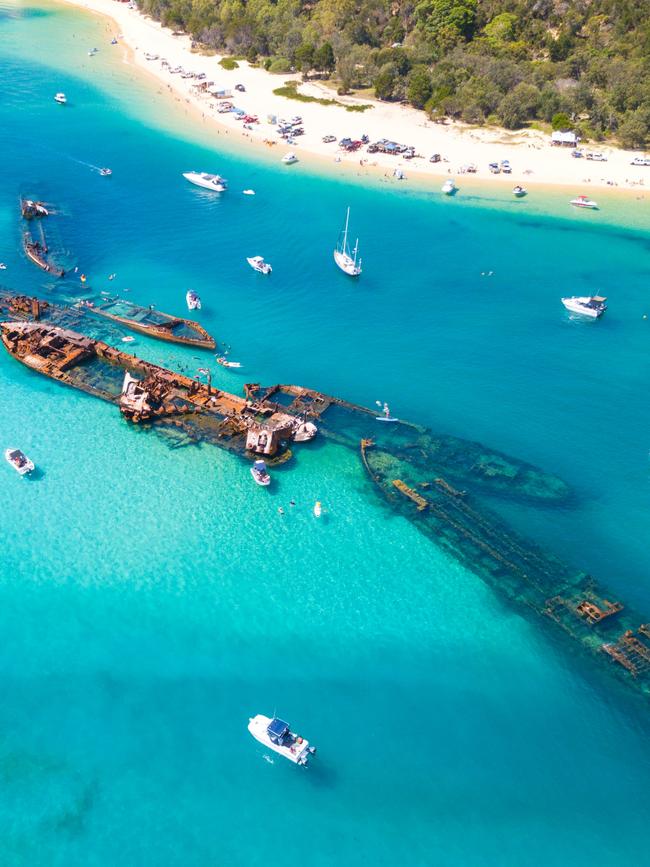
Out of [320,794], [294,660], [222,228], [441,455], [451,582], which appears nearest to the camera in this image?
[320,794]

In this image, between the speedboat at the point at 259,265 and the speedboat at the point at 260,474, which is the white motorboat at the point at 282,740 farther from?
the speedboat at the point at 259,265

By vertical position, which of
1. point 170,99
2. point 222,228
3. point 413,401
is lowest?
point 413,401

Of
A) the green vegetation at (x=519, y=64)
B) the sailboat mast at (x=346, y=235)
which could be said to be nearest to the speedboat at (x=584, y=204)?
the green vegetation at (x=519, y=64)

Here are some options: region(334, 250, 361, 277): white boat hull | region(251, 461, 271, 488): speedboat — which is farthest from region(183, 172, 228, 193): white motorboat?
region(251, 461, 271, 488): speedboat

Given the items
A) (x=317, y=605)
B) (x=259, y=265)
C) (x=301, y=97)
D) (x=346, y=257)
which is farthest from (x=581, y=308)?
(x=301, y=97)

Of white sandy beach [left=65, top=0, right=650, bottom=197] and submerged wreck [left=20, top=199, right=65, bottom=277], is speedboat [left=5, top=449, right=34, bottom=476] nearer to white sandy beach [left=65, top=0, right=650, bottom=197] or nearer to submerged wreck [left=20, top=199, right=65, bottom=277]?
submerged wreck [left=20, top=199, right=65, bottom=277]

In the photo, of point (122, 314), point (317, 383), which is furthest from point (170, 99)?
point (317, 383)

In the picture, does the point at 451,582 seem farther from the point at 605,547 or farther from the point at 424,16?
the point at 424,16
